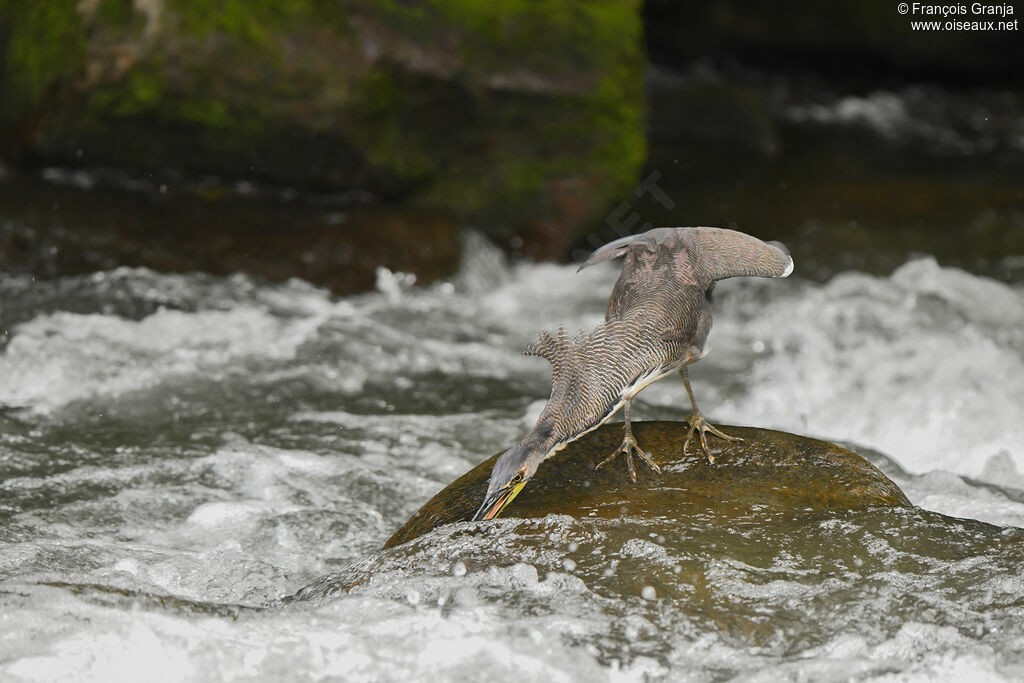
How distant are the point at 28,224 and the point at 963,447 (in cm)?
590

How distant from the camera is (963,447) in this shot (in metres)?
5.71

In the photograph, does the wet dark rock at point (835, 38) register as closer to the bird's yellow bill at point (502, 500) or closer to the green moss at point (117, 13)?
the green moss at point (117, 13)

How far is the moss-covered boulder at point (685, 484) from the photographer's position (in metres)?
3.78

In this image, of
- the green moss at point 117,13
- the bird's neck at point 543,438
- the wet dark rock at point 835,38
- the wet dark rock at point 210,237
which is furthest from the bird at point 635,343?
the wet dark rock at point 835,38

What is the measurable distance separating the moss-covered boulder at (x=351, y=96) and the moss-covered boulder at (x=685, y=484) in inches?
145

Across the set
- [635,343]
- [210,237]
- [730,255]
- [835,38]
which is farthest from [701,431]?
[835,38]

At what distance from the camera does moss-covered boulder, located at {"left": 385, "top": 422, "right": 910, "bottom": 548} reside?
378 centimetres

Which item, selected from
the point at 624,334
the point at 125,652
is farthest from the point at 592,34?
the point at 125,652

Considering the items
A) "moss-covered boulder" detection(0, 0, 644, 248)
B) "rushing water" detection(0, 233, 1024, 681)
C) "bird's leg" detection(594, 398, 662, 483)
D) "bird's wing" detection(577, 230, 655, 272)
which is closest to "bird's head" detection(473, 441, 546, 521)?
"rushing water" detection(0, 233, 1024, 681)

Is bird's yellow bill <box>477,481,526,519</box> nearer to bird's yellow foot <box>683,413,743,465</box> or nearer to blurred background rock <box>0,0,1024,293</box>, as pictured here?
bird's yellow foot <box>683,413,743,465</box>

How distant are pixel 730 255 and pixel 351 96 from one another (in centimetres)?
357

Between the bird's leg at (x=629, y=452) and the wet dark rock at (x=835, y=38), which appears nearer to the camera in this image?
the bird's leg at (x=629, y=452)

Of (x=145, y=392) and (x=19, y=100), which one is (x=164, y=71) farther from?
(x=145, y=392)

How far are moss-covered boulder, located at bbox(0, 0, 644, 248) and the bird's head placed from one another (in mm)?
4163
